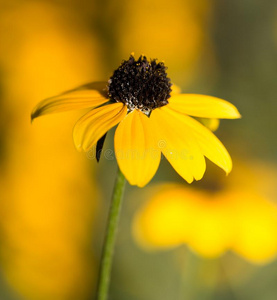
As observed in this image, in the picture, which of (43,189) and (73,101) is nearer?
(73,101)

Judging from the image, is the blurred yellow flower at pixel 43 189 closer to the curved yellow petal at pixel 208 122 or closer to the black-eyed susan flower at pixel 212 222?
the black-eyed susan flower at pixel 212 222

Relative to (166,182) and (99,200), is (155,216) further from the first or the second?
(99,200)

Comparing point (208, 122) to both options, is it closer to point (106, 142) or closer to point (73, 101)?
point (73, 101)

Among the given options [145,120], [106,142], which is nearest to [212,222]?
[106,142]

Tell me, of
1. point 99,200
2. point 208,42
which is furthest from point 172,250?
point 208,42

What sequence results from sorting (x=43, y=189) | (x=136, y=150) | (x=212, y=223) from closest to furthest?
(x=136, y=150) → (x=212, y=223) → (x=43, y=189)

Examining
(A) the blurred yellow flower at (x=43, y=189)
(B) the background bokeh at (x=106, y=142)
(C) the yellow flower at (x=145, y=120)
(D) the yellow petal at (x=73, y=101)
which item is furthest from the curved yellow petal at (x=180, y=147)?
(A) the blurred yellow flower at (x=43, y=189)
